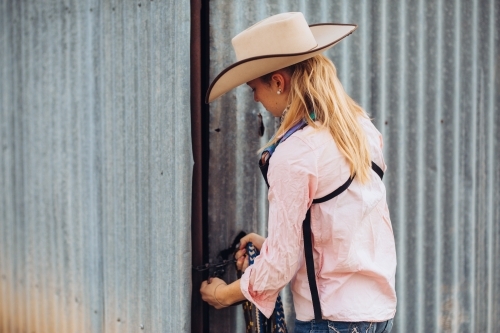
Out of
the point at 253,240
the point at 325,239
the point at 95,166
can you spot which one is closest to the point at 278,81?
the point at 325,239

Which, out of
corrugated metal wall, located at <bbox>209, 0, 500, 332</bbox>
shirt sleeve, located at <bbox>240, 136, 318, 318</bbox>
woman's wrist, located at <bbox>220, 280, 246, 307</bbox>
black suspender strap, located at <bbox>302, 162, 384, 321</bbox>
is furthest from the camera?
corrugated metal wall, located at <bbox>209, 0, 500, 332</bbox>

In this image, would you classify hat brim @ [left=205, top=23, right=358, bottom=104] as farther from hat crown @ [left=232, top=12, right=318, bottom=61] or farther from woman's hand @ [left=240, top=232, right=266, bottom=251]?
woman's hand @ [left=240, top=232, right=266, bottom=251]

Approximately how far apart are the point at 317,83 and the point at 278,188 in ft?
1.35

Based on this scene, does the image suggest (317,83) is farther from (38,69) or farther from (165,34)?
(38,69)

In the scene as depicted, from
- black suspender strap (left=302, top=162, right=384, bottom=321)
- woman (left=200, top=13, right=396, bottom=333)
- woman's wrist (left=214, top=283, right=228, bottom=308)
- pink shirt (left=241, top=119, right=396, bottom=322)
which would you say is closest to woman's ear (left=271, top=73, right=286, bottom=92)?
woman (left=200, top=13, right=396, bottom=333)

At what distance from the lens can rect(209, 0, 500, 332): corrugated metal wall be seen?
3.50 m

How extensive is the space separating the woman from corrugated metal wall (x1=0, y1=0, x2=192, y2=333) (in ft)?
2.02

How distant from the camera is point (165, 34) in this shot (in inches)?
125

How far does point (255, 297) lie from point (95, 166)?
4.59 feet

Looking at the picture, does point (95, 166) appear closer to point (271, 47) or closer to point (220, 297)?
point (220, 297)

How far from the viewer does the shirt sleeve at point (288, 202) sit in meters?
2.41

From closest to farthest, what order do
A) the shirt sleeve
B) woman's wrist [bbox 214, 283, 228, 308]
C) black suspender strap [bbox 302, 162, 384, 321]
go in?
the shirt sleeve < black suspender strap [bbox 302, 162, 384, 321] < woman's wrist [bbox 214, 283, 228, 308]

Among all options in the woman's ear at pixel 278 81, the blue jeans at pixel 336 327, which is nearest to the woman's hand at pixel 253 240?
the blue jeans at pixel 336 327

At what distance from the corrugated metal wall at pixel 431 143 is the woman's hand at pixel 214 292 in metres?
0.26
